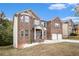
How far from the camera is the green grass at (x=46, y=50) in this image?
337 cm

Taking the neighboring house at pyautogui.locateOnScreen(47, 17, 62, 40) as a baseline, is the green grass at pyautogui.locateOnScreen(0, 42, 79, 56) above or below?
below

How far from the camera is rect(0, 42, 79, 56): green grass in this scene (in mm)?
3365

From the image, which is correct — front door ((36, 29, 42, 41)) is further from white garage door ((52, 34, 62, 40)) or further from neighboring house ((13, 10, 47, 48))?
white garage door ((52, 34, 62, 40))

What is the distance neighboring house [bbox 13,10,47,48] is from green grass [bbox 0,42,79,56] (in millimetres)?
81

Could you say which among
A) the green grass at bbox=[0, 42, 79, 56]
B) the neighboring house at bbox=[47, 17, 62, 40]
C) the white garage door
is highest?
the neighboring house at bbox=[47, 17, 62, 40]

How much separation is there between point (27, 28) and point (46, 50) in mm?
325

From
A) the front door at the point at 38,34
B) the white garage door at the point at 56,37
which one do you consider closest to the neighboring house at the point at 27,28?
the front door at the point at 38,34

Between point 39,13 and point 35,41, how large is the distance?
0.32 m

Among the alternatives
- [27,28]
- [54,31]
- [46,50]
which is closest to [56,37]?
[54,31]

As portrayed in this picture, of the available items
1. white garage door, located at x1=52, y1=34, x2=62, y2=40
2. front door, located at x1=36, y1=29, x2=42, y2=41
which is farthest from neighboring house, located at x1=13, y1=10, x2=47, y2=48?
white garage door, located at x1=52, y1=34, x2=62, y2=40

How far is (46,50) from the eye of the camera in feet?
11.1

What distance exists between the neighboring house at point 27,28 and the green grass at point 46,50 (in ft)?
0.27

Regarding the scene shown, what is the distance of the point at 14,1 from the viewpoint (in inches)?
133

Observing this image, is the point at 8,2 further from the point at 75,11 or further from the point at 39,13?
the point at 75,11
